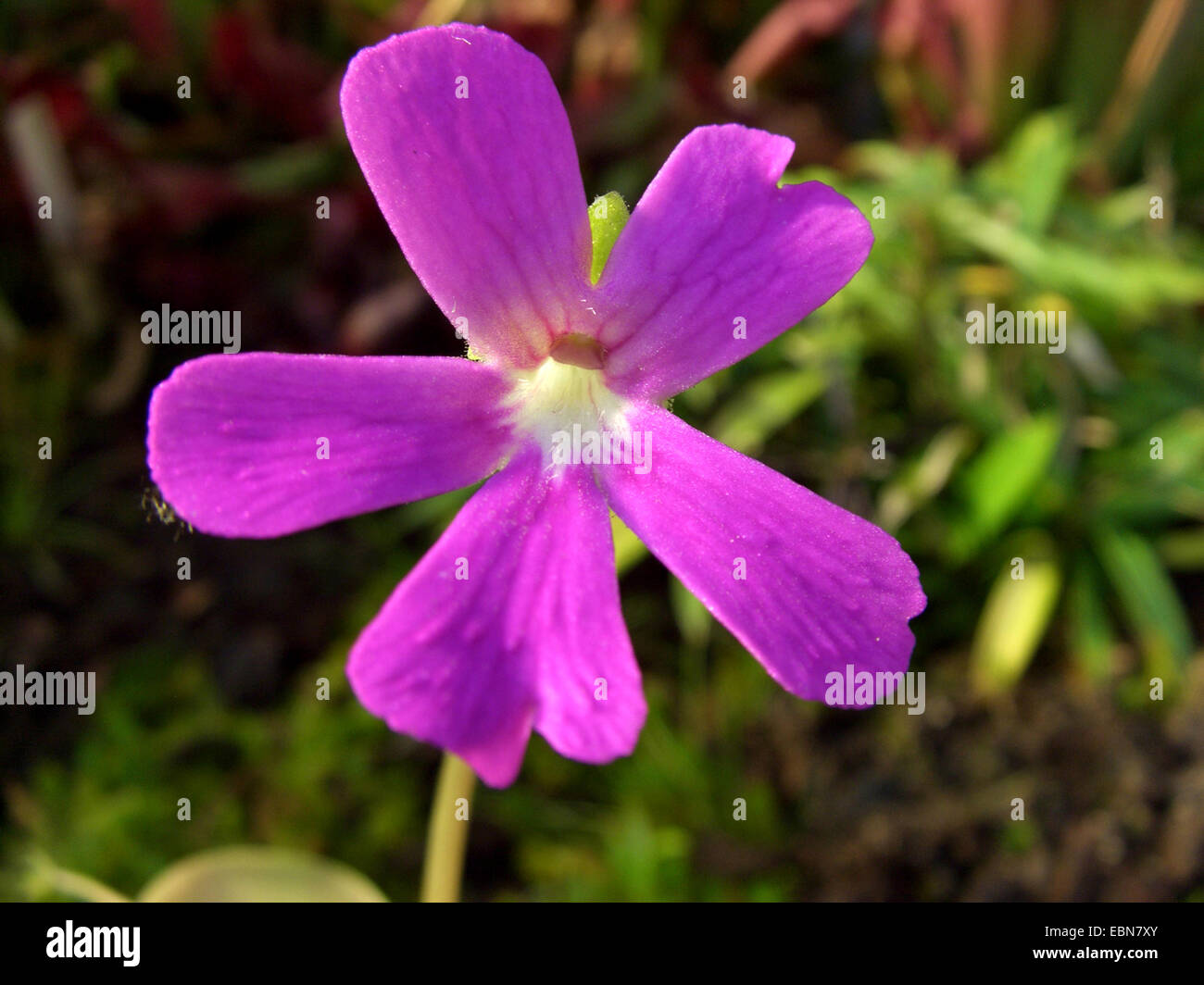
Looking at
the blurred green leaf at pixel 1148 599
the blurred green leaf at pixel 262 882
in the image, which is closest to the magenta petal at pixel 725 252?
the blurred green leaf at pixel 262 882

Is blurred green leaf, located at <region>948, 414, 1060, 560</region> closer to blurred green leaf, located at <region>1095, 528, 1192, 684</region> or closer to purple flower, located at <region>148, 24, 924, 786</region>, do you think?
blurred green leaf, located at <region>1095, 528, 1192, 684</region>

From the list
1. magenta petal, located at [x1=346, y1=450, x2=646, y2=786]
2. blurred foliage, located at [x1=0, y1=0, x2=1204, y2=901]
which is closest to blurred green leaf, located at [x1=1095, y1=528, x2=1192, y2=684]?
blurred foliage, located at [x1=0, y1=0, x2=1204, y2=901]

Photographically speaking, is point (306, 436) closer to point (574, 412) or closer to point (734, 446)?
point (574, 412)

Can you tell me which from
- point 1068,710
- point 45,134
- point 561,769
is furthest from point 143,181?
point 1068,710

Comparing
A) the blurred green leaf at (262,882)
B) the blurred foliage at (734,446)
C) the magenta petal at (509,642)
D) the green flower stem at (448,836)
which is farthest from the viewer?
the blurred foliage at (734,446)

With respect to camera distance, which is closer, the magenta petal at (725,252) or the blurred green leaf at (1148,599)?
the magenta petal at (725,252)

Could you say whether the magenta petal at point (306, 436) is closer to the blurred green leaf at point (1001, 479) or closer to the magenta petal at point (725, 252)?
the magenta petal at point (725, 252)

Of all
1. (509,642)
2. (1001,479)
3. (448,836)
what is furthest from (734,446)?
(509,642)
